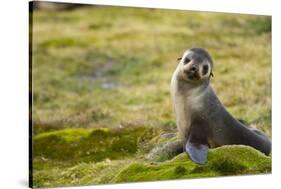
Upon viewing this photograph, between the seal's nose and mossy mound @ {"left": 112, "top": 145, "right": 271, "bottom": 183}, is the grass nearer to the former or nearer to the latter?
mossy mound @ {"left": 112, "top": 145, "right": 271, "bottom": 183}

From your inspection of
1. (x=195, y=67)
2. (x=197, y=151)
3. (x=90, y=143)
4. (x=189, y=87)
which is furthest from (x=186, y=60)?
(x=90, y=143)

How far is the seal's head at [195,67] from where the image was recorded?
33.1 feet

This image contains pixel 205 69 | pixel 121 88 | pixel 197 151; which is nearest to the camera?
pixel 197 151

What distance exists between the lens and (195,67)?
397 inches

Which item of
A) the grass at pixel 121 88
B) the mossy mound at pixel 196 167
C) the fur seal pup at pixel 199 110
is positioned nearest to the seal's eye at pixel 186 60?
the fur seal pup at pixel 199 110

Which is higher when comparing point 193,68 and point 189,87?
point 193,68

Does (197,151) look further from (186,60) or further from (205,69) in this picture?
(186,60)

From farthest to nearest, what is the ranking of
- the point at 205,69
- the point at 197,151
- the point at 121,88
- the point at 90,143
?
the point at 121,88 → the point at 205,69 → the point at 197,151 → the point at 90,143

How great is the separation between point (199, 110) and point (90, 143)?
5.30 ft

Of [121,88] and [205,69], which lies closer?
[205,69]

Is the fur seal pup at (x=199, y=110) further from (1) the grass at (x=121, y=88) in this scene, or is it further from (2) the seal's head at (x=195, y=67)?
(1) the grass at (x=121, y=88)

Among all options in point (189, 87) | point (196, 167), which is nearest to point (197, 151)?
point (196, 167)

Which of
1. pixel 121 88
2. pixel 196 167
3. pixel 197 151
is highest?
pixel 121 88

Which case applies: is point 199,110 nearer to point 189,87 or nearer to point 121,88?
point 189,87
